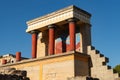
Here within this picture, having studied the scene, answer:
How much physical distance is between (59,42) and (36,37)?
8.52ft

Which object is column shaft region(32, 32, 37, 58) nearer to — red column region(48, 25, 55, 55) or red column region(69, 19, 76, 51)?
red column region(48, 25, 55, 55)

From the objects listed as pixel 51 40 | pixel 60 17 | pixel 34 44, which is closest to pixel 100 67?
pixel 51 40

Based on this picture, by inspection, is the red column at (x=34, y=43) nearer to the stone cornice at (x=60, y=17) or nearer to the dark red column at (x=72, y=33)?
the stone cornice at (x=60, y=17)

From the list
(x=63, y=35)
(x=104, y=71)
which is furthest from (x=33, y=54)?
(x=104, y=71)

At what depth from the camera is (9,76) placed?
14.0 m

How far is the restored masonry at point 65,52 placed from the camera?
2300 centimetres

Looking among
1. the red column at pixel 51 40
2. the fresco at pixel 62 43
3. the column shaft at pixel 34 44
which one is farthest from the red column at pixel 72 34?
the column shaft at pixel 34 44

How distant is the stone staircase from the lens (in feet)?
73.5

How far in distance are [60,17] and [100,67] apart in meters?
6.32

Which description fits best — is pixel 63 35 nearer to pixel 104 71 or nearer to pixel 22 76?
pixel 104 71

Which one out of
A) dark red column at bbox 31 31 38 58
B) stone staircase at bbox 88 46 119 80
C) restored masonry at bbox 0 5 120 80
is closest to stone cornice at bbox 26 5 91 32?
restored masonry at bbox 0 5 120 80

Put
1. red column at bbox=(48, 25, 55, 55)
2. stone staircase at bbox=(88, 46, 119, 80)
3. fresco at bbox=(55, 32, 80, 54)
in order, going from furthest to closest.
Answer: fresco at bbox=(55, 32, 80, 54)
red column at bbox=(48, 25, 55, 55)
stone staircase at bbox=(88, 46, 119, 80)

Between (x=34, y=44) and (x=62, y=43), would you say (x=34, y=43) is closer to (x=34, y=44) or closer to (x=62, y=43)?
(x=34, y=44)

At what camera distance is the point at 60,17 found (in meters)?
26.2
